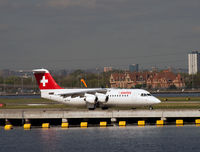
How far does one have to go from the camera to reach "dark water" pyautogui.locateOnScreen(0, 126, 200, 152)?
49656mm

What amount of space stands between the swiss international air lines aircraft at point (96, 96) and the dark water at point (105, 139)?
980 cm

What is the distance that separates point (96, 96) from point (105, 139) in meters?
21.1

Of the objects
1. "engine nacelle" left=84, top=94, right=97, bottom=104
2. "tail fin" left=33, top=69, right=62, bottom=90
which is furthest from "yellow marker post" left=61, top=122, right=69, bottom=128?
"tail fin" left=33, top=69, right=62, bottom=90

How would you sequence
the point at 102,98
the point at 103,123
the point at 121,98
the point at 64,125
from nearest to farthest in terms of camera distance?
the point at 64,125
the point at 103,123
the point at 121,98
the point at 102,98

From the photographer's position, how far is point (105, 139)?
55.5m

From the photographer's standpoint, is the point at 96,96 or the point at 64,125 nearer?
the point at 64,125

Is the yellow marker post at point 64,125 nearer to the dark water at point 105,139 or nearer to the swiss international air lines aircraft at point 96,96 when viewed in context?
the dark water at point 105,139

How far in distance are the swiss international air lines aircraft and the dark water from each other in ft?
32.2

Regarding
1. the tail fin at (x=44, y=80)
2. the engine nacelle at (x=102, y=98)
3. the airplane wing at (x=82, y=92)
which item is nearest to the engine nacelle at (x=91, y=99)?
the engine nacelle at (x=102, y=98)

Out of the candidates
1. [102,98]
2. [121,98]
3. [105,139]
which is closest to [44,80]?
[102,98]

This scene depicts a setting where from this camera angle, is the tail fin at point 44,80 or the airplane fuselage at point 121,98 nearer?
the airplane fuselage at point 121,98

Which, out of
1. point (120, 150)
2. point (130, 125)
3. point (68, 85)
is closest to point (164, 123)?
point (130, 125)

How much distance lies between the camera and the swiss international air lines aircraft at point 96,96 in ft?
244

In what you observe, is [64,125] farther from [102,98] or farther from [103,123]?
[102,98]
